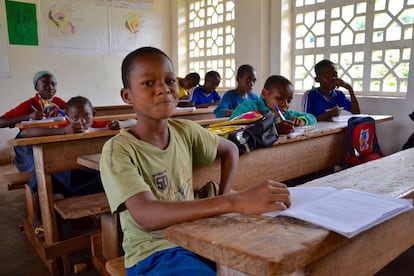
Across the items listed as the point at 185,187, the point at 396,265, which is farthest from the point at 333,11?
the point at 185,187

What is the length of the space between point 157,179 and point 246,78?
2.57 meters

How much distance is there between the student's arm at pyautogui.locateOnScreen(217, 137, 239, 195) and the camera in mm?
1460

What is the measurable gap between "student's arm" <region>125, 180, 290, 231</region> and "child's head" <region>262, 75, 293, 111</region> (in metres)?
1.66

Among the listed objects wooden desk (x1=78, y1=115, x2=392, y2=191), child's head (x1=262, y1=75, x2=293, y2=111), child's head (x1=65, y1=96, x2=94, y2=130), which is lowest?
wooden desk (x1=78, y1=115, x2=392, y2=191)

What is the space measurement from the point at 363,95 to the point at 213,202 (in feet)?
11.5

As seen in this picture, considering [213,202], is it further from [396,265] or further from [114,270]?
[396,265]

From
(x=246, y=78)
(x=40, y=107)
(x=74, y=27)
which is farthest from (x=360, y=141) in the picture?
(x=74, y=27)

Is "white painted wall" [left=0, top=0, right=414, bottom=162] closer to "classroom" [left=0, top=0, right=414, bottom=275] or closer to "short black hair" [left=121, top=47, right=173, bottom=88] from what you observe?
"classroom" [left=0, top=0, right=414, bottom=275]

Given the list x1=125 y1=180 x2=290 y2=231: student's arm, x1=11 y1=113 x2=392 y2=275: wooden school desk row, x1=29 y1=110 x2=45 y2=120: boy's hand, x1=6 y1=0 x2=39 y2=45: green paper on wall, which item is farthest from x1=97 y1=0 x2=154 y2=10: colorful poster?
x1=125 y1=180 x2=290 y2=231: student's arm

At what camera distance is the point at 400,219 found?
0.99 meters

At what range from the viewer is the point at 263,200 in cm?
80

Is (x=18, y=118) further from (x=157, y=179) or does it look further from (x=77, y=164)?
(x=157, y=179)

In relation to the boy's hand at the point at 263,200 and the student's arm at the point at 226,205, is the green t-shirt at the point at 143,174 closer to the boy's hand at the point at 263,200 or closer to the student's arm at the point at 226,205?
the student's arm at the point at 226,205

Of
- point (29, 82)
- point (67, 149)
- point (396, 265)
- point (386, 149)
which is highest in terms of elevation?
point (29, 82)
